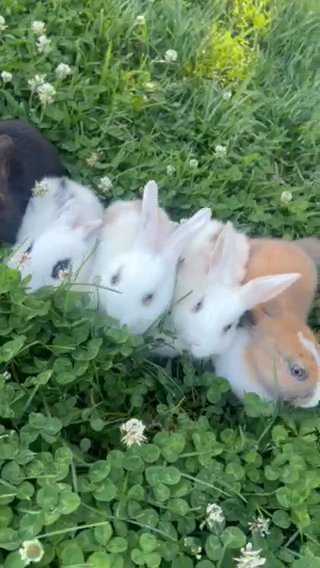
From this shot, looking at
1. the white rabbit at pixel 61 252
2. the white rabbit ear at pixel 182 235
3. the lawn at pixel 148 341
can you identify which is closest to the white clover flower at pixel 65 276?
the white rabbit at pixel 61 252

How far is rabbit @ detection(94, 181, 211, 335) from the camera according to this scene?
2.80 metres

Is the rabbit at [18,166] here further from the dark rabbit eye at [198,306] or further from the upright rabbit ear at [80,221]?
the dark rabbit eye at [198,306]

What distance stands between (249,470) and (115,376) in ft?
1.75

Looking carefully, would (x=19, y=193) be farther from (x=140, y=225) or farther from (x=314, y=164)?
(x=314, y=164)

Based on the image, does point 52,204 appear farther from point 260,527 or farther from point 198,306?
point 260,527

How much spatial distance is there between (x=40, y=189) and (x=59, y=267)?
0.48 m

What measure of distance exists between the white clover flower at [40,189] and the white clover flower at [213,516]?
Answer: 1487 millimetres

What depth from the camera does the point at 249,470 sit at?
8.50ft

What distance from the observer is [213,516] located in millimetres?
2355

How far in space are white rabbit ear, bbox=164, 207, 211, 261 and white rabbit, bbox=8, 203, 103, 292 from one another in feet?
0.96

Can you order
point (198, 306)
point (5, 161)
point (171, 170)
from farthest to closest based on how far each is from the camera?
1. point (171, 170)
2. point (5, 161)
3. point (198, 306)

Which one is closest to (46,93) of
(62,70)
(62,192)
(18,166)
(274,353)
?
(62,70)

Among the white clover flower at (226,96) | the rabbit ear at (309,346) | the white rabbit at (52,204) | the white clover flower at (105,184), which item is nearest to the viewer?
the rabbit ear at (309,346)

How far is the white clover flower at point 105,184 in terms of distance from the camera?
3502mm
